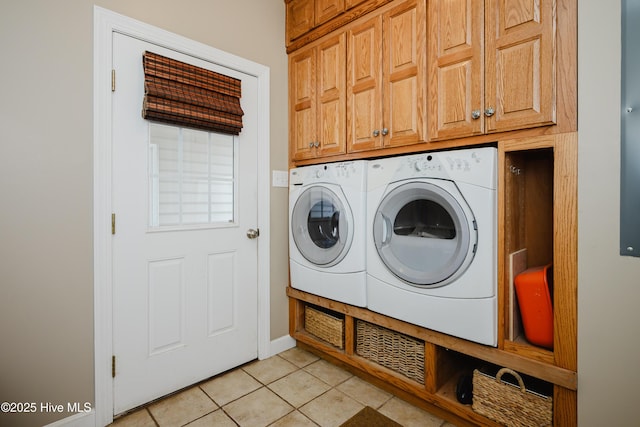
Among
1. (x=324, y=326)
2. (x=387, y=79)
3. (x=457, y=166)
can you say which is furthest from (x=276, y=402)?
(x=387, y=79)

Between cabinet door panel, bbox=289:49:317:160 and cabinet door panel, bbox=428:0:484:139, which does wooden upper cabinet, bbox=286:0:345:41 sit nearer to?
cabinet door panel, bbox=289:49:317:160

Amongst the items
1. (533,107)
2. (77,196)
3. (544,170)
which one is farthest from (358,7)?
(77,196)

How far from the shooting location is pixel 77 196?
151 cm

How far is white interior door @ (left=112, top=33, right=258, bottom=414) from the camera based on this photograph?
1666 millimetres

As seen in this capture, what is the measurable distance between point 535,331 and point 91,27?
2485mm

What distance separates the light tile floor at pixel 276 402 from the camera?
160cm

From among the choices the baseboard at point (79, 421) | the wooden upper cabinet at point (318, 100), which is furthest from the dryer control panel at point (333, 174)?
the baseboard at point (79, 421)

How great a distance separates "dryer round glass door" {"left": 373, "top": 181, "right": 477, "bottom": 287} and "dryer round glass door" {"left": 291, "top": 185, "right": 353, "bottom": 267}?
24cm

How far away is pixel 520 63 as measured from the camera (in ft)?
4.19

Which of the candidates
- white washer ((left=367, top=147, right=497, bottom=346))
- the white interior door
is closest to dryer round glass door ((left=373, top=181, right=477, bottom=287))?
white washer ((left=367, top=147, right=497, bottom=346))

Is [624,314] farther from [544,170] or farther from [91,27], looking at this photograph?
[91,27]

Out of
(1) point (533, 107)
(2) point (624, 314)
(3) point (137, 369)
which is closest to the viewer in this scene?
(2) point (624, 314)

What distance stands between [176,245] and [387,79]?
155 centimetres

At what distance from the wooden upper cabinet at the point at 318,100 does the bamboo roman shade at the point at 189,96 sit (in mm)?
442
